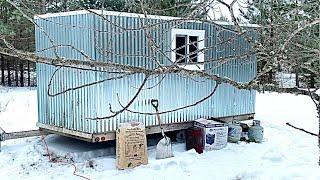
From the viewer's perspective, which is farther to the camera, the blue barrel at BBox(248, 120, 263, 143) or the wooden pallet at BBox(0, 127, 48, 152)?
the blue barrel at BBox(248, 120, 263, 143)

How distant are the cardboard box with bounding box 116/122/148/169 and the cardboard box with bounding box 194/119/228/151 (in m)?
1.35

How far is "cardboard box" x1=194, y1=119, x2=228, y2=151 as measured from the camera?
8.25 m

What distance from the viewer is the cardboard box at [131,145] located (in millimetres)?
7168

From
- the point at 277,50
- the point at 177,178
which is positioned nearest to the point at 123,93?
the point at 177,178

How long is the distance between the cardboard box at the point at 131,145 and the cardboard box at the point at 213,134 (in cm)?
135

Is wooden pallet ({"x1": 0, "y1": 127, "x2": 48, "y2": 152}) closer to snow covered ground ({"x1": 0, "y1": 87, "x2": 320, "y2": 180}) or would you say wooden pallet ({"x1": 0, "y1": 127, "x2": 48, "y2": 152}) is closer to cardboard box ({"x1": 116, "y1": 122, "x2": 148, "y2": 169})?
snow covered ground ({"x1": 0, "y1": 87, "x2": 320, "y2": 180})

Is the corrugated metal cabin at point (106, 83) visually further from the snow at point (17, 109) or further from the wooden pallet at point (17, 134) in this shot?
the snow at point (17, 109)

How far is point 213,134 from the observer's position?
27.2 ft

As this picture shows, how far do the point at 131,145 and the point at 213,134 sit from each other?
1.77 metres

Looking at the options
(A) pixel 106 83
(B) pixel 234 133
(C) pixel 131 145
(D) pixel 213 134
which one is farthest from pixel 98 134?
(B) pixel 234 133

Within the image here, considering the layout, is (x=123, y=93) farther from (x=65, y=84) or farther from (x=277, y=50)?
(x=277, y=50)

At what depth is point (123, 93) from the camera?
767 cm

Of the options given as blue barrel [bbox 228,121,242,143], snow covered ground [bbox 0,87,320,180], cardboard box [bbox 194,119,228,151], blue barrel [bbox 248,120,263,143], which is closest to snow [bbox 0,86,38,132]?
snow covered ground [bbox 0,87,320,180]

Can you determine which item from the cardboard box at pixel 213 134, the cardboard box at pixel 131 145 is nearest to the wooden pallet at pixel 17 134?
the cardboard box at pixel 131 145
